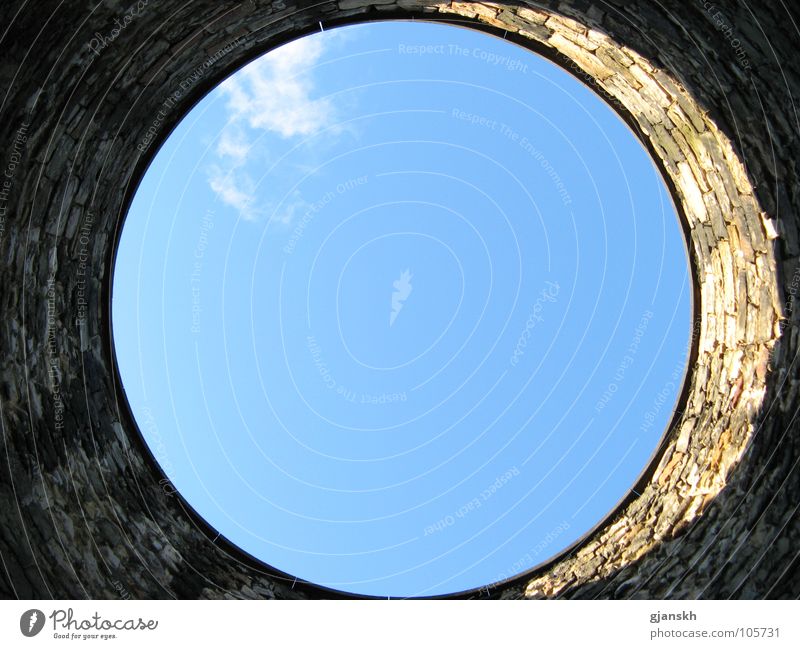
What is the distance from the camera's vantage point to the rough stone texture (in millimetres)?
6949

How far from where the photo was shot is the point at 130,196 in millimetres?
8984

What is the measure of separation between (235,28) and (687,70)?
5.52m

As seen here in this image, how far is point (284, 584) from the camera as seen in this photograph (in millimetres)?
9391

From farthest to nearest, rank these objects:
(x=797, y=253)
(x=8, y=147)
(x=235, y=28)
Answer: (x=235, y=28) → (x=797, y=253) → (x=8, y=147)

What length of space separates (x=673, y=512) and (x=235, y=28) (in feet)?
27.4

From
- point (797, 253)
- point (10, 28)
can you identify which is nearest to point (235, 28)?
point (10, 28)

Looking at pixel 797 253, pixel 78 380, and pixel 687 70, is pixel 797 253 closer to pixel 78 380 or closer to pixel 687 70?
pixel 687 70

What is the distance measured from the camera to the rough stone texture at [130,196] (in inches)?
274

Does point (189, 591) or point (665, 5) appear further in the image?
point (189, 591)

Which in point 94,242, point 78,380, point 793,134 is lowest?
point 78,380

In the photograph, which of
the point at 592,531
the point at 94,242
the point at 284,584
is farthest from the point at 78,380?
the point at 592,531

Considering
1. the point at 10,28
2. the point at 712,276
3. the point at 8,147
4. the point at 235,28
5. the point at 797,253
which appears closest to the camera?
the point at 10,28

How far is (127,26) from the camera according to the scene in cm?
748

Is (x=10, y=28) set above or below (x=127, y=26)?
below
